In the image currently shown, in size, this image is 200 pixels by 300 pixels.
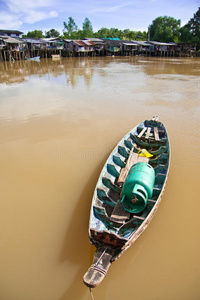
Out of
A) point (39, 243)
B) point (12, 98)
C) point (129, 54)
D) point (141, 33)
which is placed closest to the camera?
point (39, 243)

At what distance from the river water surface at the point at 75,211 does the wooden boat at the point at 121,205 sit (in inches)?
24.8

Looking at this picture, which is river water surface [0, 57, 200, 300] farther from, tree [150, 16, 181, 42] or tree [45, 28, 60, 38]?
tree [45, 28, 60, 38]

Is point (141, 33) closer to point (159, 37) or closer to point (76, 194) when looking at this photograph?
point (159, 37)

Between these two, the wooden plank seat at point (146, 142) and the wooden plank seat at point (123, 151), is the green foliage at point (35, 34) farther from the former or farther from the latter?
the wooden plank seat at point (123, 151)

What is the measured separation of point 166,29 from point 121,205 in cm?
7576

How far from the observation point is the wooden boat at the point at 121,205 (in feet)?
11.8

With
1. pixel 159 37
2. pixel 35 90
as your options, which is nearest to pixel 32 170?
pixel 35 90

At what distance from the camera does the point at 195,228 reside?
4.82 m

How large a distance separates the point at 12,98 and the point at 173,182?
13318 millimetres

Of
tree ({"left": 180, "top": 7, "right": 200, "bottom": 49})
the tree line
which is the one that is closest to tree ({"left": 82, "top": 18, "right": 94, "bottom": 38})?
the tree line

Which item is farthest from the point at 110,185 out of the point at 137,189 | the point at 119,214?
the point at 137,189

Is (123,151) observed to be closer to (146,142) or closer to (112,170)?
(112,170)

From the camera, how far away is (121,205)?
485 cm

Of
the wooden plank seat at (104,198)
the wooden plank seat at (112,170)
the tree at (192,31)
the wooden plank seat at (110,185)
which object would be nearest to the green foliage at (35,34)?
the tree at (192,31)
